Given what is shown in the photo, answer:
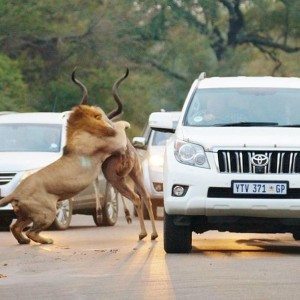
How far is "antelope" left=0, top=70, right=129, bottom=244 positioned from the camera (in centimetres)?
1848

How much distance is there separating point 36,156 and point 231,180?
23.4 ft

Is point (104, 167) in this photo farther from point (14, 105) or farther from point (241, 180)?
point (14, 105)

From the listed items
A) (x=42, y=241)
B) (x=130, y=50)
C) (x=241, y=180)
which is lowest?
(x=130, y=50)

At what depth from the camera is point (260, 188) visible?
51.3 ft

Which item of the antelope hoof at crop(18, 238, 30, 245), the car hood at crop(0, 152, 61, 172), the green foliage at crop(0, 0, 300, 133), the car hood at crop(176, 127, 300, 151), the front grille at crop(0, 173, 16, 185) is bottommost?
the green foliage at crop(0, 0, 300, 133)

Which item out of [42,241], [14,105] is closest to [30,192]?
[42,241]

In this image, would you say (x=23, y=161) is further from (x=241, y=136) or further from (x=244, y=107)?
(x=241, y=136)

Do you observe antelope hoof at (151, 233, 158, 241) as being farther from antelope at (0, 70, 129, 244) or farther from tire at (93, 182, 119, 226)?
tire at (93, 182, 119, 226)

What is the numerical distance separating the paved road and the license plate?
1.88 ft

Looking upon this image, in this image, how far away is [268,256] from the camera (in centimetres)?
1595

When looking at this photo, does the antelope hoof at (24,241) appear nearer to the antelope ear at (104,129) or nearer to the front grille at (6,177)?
the antelope ear at (104,129)

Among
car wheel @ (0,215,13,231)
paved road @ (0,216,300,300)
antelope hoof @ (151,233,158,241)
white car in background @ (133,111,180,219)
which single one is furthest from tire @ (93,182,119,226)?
antelope hoof @ (151,233,158,241)

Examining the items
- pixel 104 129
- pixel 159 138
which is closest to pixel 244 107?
pixel 104 129

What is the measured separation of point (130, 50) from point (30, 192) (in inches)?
1541
